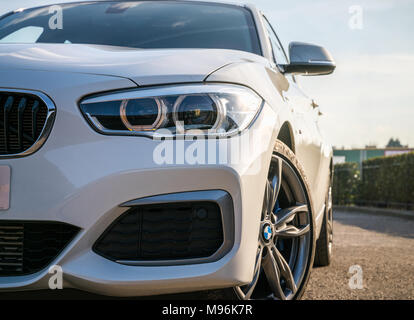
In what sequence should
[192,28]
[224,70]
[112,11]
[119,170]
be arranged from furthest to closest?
[112,11] < [192,28] < [224,70] < [119,170]

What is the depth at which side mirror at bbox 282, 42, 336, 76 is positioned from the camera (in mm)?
3256

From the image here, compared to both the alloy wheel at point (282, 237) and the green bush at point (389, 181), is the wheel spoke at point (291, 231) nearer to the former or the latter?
the alloy wheel at point (282, 237)

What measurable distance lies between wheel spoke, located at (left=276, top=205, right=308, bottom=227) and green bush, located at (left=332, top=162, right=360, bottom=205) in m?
18.3

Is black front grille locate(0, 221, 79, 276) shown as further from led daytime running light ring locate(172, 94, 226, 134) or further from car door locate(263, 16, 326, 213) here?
car door locate(263, 16, 326, 213)

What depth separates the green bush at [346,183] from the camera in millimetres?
20703

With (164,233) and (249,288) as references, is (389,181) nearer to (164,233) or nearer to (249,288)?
(249,288)

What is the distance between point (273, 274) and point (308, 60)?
52.8 inches

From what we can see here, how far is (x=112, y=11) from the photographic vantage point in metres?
3.70

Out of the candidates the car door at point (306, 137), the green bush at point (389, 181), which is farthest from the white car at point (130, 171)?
the green bush at point (389, 181)

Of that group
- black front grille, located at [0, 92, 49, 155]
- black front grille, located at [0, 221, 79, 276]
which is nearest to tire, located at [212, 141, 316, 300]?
black front grille, located at [0, 221, 79, 276]

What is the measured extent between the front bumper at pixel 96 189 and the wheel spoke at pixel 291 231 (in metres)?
0.69

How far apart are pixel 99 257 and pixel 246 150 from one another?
2.12 ft
